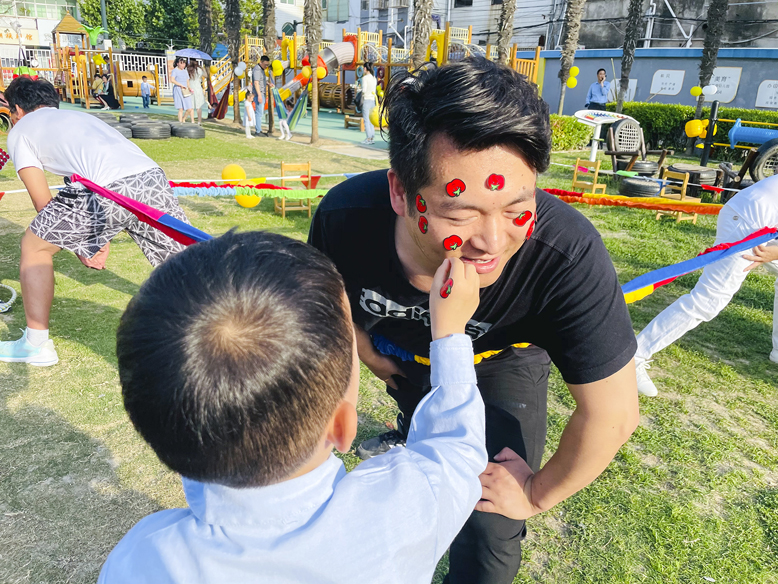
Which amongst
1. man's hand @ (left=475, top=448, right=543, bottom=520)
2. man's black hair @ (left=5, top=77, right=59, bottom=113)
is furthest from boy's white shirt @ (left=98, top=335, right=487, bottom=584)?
man's black hair @ (left=5, top=77, right=59, bottom=113)

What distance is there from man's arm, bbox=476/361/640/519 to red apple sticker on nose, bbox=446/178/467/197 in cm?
75

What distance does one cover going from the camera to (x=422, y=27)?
17.1m

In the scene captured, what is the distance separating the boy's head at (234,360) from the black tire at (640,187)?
31.1 ft

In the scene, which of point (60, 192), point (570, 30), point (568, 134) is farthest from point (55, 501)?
point (570, 30)

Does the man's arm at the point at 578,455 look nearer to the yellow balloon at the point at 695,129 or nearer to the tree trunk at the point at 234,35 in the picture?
the yellow balloon at the point at 695,129

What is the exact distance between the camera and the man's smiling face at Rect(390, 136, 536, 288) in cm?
167

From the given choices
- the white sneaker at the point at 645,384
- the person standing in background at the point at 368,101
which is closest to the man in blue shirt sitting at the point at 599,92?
the person standing in background at the point at 368,101

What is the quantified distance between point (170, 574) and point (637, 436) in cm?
342

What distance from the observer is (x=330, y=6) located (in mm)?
48031

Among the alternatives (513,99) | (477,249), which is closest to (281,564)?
(477,249)

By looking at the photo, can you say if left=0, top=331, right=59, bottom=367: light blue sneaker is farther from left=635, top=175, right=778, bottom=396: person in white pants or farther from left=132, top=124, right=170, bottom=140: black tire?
left=132, top=124, right=170, bottom=140: black tire

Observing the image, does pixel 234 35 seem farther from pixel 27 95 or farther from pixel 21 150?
pixel 21 150

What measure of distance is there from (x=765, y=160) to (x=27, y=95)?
11.4 meters

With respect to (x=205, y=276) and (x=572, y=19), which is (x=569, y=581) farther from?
(x=572, y=19)
